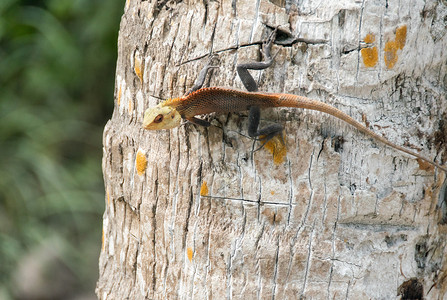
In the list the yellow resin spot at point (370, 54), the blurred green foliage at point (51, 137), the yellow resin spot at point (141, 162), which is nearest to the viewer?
the yellow resin spot at point (370, 54)

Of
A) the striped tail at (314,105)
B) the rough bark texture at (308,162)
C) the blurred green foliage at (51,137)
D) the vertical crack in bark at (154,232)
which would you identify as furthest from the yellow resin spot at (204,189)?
the blurred green foliage at (51,137)

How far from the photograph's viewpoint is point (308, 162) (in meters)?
2.09

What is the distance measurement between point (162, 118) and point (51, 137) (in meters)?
4.10

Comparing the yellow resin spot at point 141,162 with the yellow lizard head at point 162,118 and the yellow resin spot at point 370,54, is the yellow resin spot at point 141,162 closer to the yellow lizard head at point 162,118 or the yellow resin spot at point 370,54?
the yellow lizard head at point 162,118

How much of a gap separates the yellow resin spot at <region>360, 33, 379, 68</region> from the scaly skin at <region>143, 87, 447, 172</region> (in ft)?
0.79

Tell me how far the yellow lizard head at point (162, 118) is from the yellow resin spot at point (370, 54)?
849 millimetres

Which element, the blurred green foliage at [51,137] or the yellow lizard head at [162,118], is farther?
the blurred green foliage at [51,137]

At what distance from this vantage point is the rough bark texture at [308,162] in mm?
2059

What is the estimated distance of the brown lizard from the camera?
2.05 meters

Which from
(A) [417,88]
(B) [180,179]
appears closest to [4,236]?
(B) [180,179]

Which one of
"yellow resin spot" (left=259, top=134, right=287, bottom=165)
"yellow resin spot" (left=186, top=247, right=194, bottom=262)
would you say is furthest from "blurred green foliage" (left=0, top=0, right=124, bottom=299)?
"yellow resin spot" (left=259, top=134, right=287, bottom=165)

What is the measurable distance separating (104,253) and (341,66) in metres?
1.79

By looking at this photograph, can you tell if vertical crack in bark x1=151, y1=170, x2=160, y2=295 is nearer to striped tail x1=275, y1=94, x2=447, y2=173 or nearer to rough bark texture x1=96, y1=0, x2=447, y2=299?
rough bark texture x1=96, y1=0, x2=447, y2=299

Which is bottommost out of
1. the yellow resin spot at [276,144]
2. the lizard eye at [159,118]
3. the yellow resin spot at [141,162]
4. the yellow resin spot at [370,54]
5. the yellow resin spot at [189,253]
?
the yellow resin spot at [189,253]
